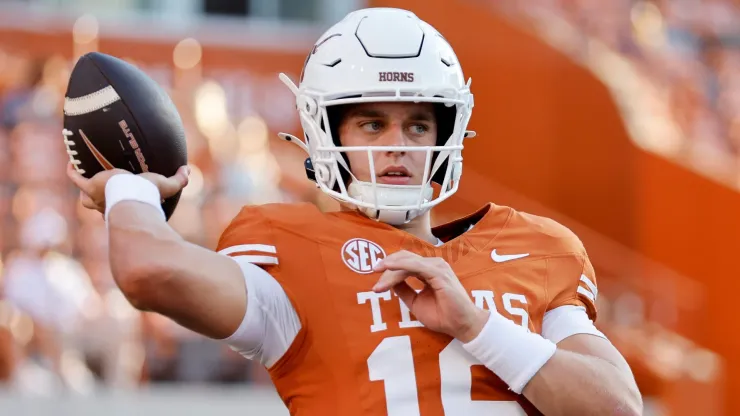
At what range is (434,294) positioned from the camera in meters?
1.97

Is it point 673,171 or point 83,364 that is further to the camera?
point 673,171

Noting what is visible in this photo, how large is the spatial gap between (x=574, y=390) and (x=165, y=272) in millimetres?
731

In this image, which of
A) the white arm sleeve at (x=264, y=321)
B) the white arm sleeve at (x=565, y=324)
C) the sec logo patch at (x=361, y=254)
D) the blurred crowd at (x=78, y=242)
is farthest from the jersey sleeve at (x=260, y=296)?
the blurred crowd at (x=78, y=242)

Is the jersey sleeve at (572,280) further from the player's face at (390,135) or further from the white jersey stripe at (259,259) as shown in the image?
the white jersey stripe at (259,259)

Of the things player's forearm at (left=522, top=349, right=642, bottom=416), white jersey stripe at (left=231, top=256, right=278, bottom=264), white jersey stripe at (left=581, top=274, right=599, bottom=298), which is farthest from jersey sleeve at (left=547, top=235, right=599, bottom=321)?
white jersey stripe at (left=231, top=256, right=278, bottom=264)

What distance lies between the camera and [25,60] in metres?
8.35

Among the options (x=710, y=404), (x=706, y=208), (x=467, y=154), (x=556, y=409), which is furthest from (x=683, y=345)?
(x=556, y=409)

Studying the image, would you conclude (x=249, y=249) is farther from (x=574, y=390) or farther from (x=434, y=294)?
(x=574, y=390)

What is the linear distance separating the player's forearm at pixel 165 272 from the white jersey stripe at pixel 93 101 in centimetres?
27

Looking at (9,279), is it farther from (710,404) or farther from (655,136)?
(655,136)

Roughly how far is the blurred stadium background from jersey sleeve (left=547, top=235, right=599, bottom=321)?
333cm

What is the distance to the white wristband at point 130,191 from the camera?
1.85 m

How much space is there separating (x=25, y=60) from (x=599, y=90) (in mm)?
4255

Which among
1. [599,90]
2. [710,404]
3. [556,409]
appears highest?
[556,409]
